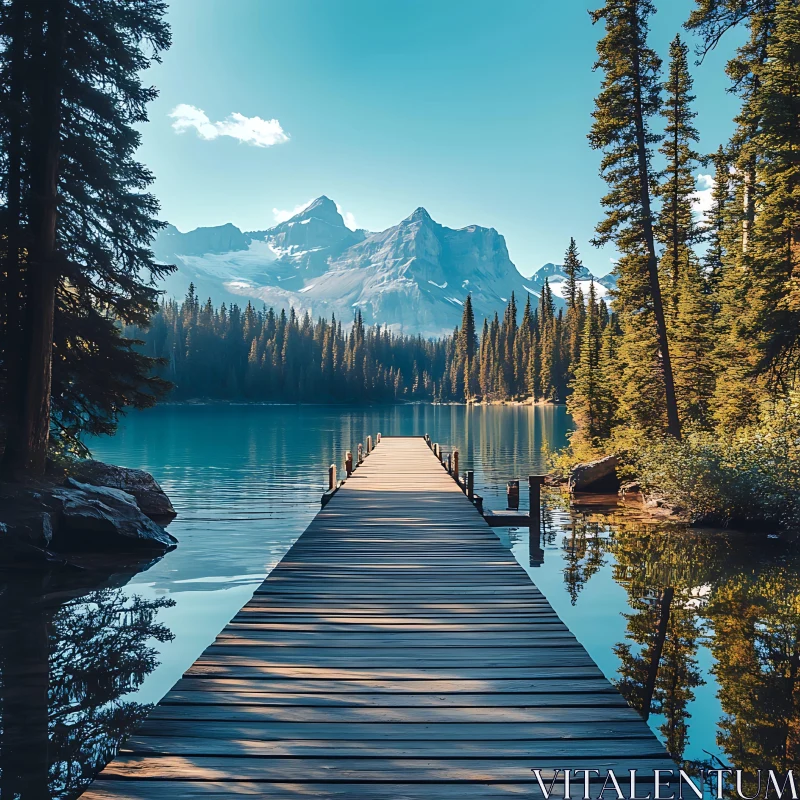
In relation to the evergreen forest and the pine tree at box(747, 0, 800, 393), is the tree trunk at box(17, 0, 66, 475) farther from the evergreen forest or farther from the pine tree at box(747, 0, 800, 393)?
the pine tree at box(747, 0, 800, 393)

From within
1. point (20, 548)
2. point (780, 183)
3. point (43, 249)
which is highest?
point (780, 183)

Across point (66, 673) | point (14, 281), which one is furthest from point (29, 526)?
point (66, 673)

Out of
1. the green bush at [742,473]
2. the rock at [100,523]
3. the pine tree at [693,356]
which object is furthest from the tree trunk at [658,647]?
the pine tree at [693,356]

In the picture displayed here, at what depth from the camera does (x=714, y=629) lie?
955 cm

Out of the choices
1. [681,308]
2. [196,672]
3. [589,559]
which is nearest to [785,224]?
[681,308]

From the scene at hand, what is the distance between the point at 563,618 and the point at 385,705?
670cm

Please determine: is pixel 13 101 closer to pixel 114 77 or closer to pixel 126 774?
pixel 114 77

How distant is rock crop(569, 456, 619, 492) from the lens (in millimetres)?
24094

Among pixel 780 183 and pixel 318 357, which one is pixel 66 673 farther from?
pixel 318 357

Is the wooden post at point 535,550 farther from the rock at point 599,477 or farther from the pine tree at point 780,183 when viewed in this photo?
the rock at point 599,477

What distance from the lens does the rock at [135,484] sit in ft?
58.9

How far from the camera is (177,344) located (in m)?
131

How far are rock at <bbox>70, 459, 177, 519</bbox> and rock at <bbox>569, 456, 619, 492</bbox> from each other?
546 inches

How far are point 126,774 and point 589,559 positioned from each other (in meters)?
12.1
